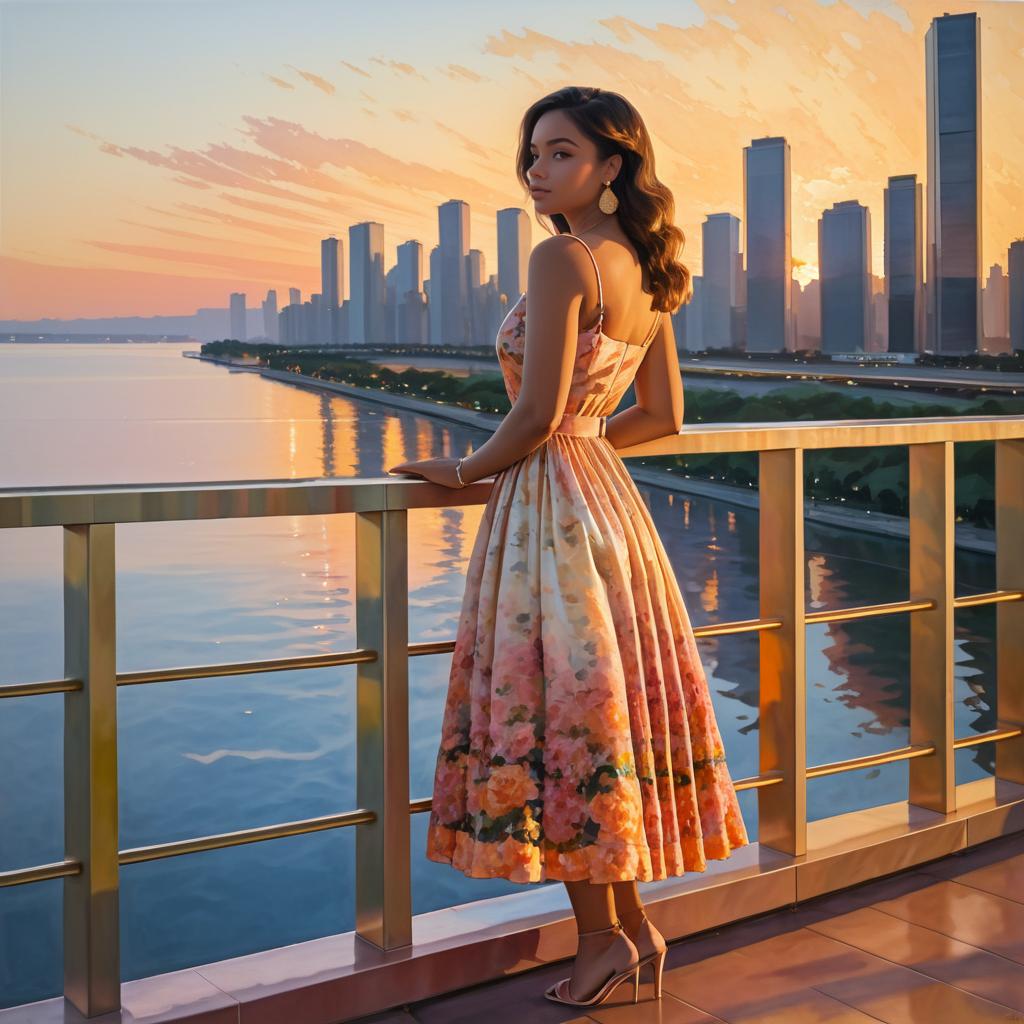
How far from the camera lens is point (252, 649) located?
99.7 feet

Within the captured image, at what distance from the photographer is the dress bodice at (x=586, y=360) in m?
1.46

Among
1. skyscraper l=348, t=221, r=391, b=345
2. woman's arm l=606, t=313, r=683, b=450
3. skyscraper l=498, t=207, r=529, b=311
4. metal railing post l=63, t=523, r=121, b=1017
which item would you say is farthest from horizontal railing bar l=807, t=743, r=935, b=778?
skyscraper l=348, t=221, r=391, b=345

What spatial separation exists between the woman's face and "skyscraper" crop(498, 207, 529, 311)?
104ft

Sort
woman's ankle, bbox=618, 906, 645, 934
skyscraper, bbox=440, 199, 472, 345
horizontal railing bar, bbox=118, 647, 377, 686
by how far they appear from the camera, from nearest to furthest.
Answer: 1. horizontal railing bar, bbox=118, 647, 377, 686
2. woman's ankle, bbox=618, 906, 645, 934
3. skyscraper, bbox=440, 199, 472, 345

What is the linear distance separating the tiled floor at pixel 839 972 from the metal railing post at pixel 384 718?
0.15 m

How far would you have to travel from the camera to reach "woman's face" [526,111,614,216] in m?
1.46

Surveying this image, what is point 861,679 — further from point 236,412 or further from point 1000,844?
point 1000,844

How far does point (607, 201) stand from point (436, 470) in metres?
0.37

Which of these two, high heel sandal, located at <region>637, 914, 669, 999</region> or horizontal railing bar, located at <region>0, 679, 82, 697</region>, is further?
high heel sandal, located at <region>637, 914, 669, 999</region>

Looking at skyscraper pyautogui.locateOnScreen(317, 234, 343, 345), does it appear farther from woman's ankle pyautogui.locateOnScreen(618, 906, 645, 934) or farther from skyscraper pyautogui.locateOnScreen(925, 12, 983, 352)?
woman's ankle pyautogui.locateOnScreen(618, 906, 645, 934)

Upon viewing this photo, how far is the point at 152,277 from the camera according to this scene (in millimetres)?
36219

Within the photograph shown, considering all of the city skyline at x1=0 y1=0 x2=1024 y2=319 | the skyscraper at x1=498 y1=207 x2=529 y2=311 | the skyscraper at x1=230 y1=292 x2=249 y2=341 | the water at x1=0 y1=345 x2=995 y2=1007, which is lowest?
the water at x1=0 y1=345 x2=995 y2=1007

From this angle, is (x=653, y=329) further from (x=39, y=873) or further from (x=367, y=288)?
(x=367, y=288)

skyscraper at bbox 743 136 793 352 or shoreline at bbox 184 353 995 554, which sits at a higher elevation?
skyscraper at bbox 743 136 793 352
